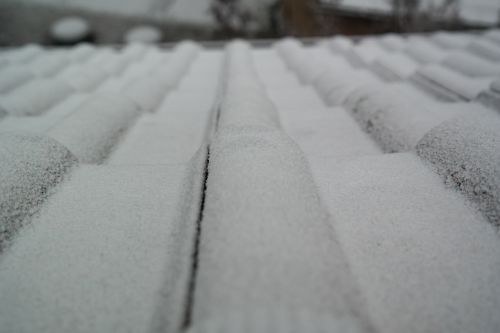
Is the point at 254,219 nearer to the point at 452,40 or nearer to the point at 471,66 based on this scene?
the point at 471,66

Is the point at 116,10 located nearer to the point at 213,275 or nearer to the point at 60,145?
the point at 60,145

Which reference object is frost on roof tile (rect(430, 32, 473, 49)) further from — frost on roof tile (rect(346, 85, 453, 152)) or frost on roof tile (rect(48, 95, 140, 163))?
frost on roof tile (rect(48, 95, 140, 163))

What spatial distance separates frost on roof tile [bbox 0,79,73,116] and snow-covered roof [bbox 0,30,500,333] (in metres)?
0.02

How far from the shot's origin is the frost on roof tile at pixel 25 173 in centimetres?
90

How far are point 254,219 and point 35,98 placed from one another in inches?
66.6

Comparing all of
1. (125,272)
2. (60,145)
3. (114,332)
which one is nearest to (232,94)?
(60,145)

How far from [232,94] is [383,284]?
1.16 m

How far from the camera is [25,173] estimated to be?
3.30 feet

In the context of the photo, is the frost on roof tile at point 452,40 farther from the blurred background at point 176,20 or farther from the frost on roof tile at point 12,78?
the blurred background at point 176,20

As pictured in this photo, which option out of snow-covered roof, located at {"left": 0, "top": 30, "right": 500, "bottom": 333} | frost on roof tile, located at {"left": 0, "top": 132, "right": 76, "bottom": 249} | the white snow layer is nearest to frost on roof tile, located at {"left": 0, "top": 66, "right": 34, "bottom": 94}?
snow-covered roof, located at {"left": 0, "top": 30, "right": 500, "bottom": 333}

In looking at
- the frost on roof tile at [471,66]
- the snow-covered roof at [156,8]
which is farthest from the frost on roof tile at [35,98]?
the snow-covered roof at [156,8]

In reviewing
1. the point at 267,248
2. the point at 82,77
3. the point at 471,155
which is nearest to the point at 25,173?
the point at 267,248

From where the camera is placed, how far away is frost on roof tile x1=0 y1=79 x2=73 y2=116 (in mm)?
1675

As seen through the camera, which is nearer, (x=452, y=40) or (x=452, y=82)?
(x=452, y=82)
